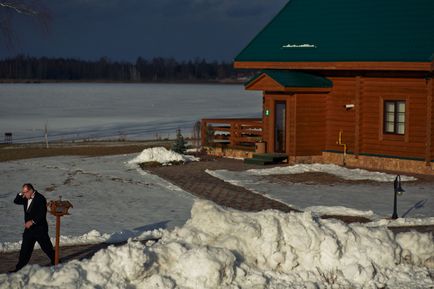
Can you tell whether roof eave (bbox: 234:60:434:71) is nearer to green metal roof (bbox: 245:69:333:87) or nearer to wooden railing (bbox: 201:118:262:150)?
green metal roof (bbox: 245:69:333:87)

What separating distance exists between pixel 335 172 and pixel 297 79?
4.04m

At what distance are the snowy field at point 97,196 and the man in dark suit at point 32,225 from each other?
1816 mm

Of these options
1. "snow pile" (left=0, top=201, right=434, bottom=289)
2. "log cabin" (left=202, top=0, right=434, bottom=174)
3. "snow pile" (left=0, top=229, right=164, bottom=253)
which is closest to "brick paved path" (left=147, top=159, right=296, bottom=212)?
"log cabin" (left=202, top=0, right=434, bottom=174)

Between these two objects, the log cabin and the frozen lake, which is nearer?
the log cabin

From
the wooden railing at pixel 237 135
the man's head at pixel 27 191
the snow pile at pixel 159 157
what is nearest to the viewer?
the man's head at pixel 27 191

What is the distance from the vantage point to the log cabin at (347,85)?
86.9 feet

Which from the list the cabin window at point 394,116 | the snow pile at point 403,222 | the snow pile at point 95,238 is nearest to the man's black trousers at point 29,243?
the snow pile at point 95,238

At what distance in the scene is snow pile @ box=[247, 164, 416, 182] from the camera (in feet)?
82.1

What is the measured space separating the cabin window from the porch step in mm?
3644

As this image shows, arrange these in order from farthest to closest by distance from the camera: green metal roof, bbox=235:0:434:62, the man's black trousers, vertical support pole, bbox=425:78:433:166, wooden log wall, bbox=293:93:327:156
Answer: wooden log wall, bbox=293:93:327:156, green metal roof, bbox=235:0:434:62, vertical support pole, bbox=425:78:433:166, the man's black trousers

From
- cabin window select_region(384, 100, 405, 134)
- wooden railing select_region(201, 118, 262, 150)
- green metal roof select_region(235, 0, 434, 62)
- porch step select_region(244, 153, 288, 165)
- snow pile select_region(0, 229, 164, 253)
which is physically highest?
green metal roof select_region(235, 0, 434, 62)

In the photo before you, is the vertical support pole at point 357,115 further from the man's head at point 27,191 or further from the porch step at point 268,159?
the man's head at point 27,191

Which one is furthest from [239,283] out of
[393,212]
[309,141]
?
[309,141]

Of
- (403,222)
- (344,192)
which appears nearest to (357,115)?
(344,192)
